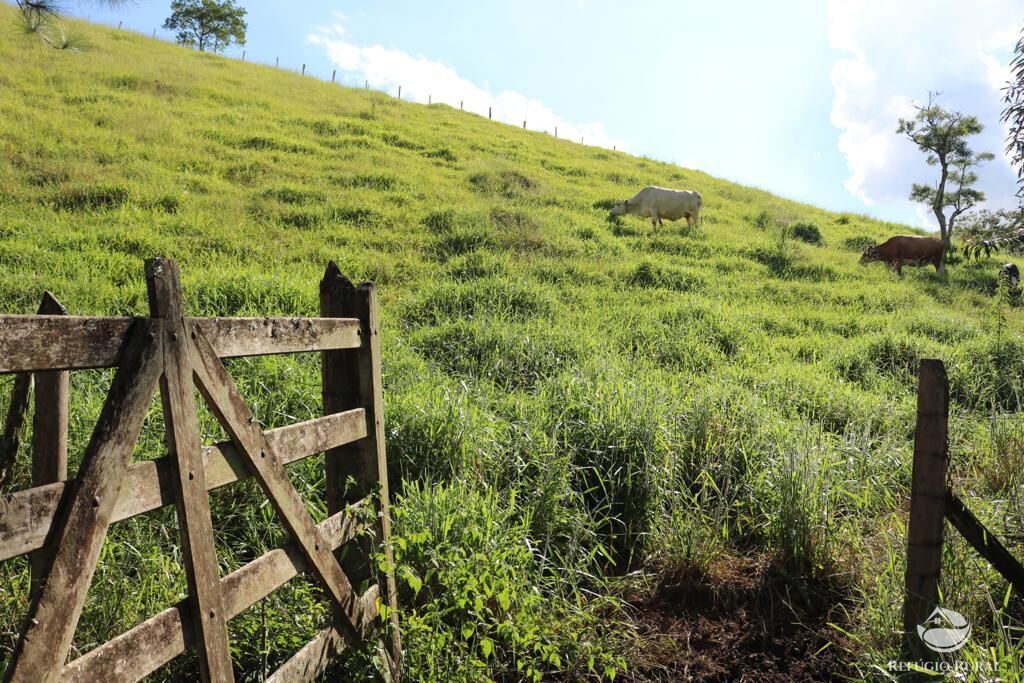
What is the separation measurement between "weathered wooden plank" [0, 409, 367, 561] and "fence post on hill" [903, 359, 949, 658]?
8.68 ft

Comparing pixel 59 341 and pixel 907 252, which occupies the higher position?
pixel 907 252

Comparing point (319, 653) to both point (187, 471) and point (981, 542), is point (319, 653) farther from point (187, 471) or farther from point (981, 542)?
point (981, 542)

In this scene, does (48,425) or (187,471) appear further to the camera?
(48,425)

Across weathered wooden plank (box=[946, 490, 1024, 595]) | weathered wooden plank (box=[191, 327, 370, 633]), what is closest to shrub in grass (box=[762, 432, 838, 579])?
weathered wooden plank (box=[946, 490, 1024, 595])

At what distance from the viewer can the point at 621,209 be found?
1914cm

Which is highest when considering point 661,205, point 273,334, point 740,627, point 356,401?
point 661,205

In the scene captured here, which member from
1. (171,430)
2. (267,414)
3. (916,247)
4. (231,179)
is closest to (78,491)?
(171,430)

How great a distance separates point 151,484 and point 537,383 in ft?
16.5

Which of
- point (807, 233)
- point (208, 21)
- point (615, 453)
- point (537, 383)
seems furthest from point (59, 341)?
point (208, 21)

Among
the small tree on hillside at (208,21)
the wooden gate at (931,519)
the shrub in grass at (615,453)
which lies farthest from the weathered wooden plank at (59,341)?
the small tree on hillside at (208,21)

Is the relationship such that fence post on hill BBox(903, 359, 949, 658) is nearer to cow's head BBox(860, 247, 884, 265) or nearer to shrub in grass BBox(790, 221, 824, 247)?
cow's head BBox(860, 247, 884, 265)

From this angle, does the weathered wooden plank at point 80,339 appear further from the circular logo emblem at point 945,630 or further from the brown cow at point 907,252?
the brown cow at point 907,252

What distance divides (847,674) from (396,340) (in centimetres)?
558

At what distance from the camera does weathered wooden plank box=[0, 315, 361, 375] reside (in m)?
1.77
